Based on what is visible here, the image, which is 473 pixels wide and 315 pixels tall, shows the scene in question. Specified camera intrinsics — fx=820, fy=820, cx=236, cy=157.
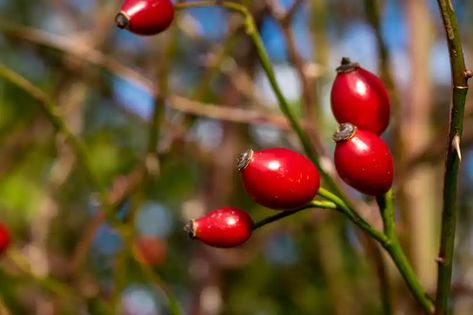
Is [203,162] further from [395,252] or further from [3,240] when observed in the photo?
[395,252]

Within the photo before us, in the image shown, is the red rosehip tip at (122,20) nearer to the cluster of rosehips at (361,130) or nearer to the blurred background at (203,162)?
the cluster of rosehips at (361,130)

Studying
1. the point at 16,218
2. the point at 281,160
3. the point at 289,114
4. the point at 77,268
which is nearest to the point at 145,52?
the point at 16,218

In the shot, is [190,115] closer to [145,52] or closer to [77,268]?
[77,268]

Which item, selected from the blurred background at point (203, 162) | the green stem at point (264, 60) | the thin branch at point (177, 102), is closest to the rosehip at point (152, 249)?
the blurred background at point (203, 162)

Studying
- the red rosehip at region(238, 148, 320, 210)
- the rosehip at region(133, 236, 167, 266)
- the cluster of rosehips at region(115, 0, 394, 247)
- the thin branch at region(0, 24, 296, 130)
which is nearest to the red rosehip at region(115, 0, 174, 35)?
the cluster of rosehips at region(115, 0, 394, 247)

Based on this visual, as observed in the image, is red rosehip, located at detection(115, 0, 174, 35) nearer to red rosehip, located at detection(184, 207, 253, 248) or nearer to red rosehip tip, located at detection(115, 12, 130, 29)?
red rosehip tip, located at detection(115, 12, 130, 29)

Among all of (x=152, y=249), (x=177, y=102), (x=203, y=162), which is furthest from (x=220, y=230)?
(x=203, y=162)

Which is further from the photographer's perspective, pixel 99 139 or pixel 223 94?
pixel 99 139
